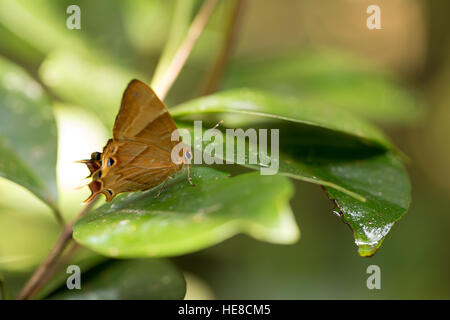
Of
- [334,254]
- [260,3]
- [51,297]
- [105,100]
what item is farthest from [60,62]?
[260,3]

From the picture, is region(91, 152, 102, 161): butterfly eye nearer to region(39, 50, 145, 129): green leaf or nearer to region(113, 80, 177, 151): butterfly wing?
region(113, 80, 177, 151): butterfly wing

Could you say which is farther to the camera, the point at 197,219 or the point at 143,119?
the point at 143,119

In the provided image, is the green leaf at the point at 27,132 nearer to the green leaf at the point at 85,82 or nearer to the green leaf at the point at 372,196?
the green leaf at the point at 85,82

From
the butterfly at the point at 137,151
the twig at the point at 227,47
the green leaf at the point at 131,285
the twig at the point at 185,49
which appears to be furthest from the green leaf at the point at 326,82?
the green leaf at the point at 131,285

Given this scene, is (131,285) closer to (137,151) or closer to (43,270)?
(43,270)

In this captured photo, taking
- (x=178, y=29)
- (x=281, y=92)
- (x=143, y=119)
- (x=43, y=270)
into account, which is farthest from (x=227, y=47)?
(x=43, y=270)
